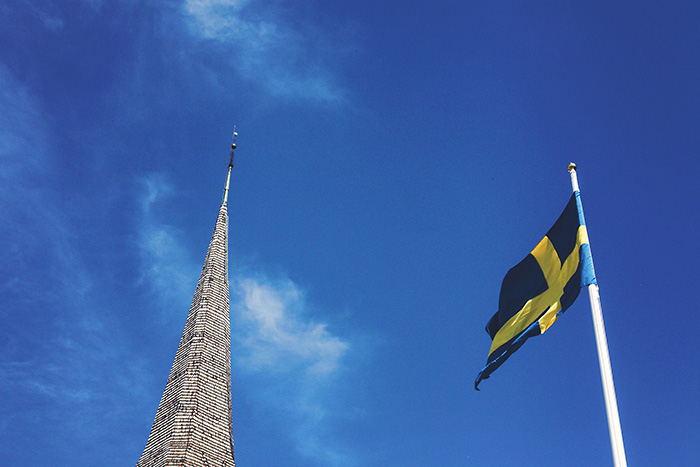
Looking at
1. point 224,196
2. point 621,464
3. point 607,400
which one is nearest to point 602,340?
point 607,400

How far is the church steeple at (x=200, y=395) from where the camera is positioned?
27766 millimetres

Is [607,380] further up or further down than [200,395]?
further down

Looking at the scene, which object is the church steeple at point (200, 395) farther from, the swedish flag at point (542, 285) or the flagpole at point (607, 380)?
the flagpole at point (607, 380)

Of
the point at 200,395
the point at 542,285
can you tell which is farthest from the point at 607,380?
the point at 200,395

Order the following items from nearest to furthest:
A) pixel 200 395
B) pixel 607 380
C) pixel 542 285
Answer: pixel 607 380, pixel 542 285, pixel 200 395

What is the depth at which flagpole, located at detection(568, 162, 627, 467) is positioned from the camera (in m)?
10.1

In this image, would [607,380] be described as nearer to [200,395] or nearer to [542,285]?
[542,285]

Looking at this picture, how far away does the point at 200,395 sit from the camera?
30109 mm

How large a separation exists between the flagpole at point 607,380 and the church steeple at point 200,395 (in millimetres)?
18937

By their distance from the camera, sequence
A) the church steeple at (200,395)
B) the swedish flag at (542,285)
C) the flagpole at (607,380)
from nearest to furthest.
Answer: the flagpole at (607,380)
the swedish flag at (542,285)
the church steeple at (200,395)

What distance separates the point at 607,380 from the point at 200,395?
71.8 feet

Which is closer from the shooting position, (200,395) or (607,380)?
(607,380)

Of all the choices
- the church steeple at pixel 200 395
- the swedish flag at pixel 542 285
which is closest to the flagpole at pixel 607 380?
the swedish flag at pixel 542 285

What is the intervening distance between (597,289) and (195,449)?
19436 mm
